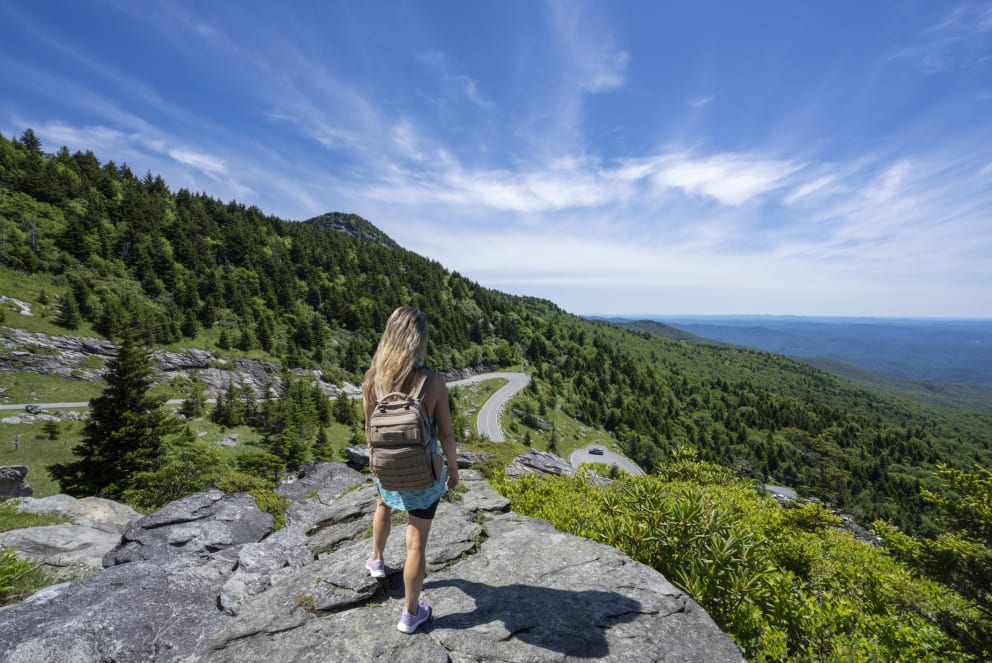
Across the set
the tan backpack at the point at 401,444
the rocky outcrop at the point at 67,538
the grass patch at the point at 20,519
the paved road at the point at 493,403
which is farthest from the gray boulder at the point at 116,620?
the paved road at the point at 493,403

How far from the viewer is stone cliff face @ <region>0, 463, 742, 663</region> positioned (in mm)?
3549

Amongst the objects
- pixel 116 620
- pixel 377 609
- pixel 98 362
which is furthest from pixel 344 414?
pixel 377 609

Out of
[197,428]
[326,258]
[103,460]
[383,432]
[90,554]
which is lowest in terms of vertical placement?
[197,428]

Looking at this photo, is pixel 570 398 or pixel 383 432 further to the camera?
pixel 570 398

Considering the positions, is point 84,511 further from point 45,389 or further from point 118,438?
point 45,389

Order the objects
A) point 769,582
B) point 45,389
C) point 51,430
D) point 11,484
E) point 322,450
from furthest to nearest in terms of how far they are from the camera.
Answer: point 322,450, point 45,389, point 51,430, point 11,484, point 769,582

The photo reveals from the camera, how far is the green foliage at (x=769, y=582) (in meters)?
4.27

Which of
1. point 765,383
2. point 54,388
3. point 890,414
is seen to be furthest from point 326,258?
point 890,414

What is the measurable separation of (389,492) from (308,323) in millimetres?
80345

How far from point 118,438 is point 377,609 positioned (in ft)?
79.1

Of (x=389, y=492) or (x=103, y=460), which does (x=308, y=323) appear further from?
(x=389, y=492)

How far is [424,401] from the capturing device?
12.0ft

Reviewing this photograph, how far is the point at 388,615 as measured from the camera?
3898mm

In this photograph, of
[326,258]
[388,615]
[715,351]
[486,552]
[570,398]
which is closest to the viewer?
[388,615]
